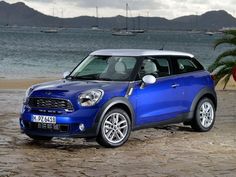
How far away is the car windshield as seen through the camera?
10.2 metres

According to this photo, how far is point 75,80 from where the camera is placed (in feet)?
33.8

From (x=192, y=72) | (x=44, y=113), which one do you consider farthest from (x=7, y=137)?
(x=192, y=72)

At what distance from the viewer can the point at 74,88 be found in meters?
9.59

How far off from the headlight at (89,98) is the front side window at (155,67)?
44.0 inches

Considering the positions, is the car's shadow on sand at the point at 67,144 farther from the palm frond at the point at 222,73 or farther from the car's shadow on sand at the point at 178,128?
the palm frond at the point at 222,73

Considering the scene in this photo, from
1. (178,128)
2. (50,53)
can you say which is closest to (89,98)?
(178,128)

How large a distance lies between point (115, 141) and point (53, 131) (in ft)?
3.33

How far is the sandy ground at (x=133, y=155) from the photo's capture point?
7.90 metres

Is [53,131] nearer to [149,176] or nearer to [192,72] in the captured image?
[149,176]

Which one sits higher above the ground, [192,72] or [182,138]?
[192,72]

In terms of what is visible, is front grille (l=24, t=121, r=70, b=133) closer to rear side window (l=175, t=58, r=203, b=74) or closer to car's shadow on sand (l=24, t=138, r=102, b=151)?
car's shadow on sand (l=24, t=138, r=102, b=151)

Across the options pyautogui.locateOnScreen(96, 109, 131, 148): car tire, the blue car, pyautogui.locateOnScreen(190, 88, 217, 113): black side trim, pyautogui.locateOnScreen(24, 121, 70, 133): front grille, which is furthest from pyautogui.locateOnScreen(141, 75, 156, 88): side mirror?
pyautogui.locateOnScreen(24, 121, 70, 133): front grille

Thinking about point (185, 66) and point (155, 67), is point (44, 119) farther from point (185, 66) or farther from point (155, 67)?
point (185, 66)

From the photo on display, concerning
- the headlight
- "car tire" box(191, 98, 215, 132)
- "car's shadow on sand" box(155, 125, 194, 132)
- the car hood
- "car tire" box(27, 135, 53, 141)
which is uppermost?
the car hood
